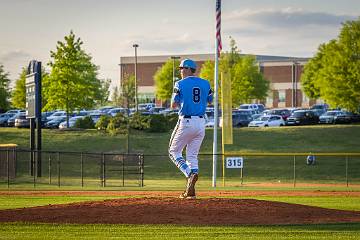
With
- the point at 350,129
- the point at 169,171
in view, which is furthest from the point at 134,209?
the point at 350,129

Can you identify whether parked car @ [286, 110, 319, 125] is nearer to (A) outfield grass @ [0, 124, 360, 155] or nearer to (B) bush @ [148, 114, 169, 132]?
(A) outfield grass @ [0, 124, 360, 155]

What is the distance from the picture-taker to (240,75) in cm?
7100

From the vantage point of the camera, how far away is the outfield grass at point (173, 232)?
11648mm

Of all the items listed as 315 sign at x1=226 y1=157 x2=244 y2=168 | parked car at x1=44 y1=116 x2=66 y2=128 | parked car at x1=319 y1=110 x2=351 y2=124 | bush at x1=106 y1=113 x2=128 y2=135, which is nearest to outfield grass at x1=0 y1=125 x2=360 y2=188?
bush at x1=106 y1=113 x2=128 y2=135

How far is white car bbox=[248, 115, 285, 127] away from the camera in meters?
63.9

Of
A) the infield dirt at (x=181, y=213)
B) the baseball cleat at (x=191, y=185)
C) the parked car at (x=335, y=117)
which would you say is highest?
the parked car at (x=335, y=117)

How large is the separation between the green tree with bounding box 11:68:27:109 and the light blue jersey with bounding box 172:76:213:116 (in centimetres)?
6554

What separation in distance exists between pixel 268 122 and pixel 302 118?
418 cm

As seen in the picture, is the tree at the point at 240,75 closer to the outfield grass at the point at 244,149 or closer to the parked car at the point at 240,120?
the parked car at the point at 240,120

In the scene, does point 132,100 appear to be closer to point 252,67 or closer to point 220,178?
point 220,178

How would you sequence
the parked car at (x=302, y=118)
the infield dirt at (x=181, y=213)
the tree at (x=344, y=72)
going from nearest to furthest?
1. the infield dirt at (x=181, y=213)
2. the tree at (x=344, y=72)
3. the parked car at (x=302, y=118)

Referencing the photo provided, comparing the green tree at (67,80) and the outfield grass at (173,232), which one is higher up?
the green tree at (67,80)

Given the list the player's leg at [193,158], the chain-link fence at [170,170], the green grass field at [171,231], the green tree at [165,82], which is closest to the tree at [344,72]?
the chain-link fence at [170,170]

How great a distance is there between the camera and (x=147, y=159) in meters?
49.2
